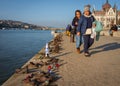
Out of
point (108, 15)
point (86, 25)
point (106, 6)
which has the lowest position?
point (86, 25)

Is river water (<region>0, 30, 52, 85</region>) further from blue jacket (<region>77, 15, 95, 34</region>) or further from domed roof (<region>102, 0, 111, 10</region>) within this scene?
domed roof (<region>102, 0, 111, 10</region>)

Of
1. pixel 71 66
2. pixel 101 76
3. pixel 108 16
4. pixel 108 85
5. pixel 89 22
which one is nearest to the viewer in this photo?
pixel 108 85

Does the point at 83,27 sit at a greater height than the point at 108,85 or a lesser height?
greater

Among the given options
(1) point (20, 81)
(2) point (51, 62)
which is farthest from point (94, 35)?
(1) point (20, 81)

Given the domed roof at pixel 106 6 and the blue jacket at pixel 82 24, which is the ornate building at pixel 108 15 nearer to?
the domed roof at pixel 106 6

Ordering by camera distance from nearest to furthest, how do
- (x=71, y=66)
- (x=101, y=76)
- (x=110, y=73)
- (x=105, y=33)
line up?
(x=101, y=76), (x=110, y=73), (x=71, y=66), (x=105, y=33)

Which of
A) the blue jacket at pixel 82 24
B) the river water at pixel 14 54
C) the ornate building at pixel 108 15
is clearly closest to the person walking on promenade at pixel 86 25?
the blue jacket at pixel 82 24

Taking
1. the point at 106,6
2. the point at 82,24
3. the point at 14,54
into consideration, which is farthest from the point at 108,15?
the point at 82,24

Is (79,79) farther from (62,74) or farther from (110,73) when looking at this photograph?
(110,73)

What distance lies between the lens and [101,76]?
6.67 m

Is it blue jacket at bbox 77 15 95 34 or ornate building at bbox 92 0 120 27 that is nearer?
blue jacket at bbox 77 15 95 34

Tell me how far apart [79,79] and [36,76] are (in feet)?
3.89

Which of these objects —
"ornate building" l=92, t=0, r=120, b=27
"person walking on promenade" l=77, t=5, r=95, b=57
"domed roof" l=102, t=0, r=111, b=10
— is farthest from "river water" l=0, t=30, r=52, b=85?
"domed roof" l=102, t=0, r=111, b=10

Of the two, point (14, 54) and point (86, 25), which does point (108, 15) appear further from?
point (86, 25)
